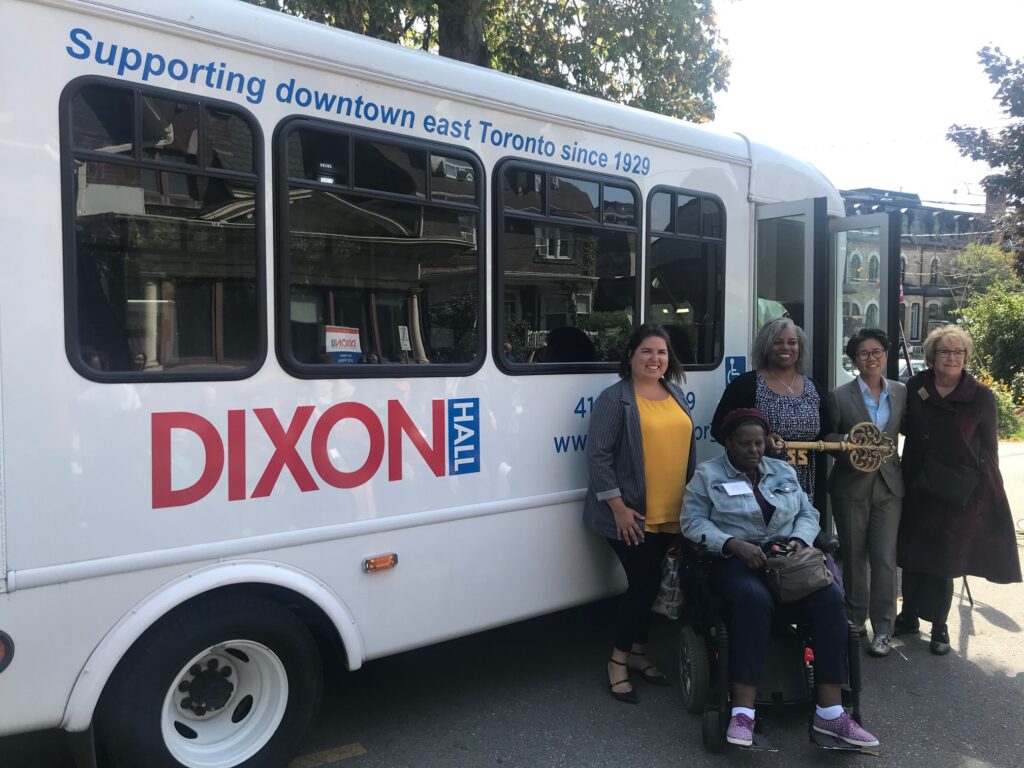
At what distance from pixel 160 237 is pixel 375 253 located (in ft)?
2.61

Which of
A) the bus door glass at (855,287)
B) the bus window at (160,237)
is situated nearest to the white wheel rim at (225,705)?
the bus window at (160,237)

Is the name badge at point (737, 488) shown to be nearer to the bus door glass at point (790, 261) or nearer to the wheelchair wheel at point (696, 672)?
the wheelchair wheel at point (696, 672)

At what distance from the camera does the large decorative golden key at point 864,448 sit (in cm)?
413

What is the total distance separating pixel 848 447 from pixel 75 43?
3764 millimetres

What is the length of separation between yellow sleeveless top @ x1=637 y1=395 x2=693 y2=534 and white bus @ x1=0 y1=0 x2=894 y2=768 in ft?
1.02

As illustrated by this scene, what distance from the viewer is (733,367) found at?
4598 millimetres

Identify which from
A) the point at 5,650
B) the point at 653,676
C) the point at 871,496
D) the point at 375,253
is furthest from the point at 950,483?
the point at 5,650

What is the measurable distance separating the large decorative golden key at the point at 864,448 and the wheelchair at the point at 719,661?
23.9 inches

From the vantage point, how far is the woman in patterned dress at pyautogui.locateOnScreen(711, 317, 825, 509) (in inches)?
163

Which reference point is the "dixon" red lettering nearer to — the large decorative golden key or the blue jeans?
the blue jeans

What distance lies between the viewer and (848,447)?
13.6 ft

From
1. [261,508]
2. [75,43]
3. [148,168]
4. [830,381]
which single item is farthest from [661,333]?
[75,43]

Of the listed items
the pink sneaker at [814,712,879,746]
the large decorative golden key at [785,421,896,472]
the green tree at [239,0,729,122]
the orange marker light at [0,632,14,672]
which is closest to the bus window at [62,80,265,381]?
the orange marker light at [0,632,14,672]

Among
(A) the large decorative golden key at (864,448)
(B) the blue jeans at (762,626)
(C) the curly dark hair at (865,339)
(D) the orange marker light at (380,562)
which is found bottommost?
(B) the blue jeans at (762,626)
